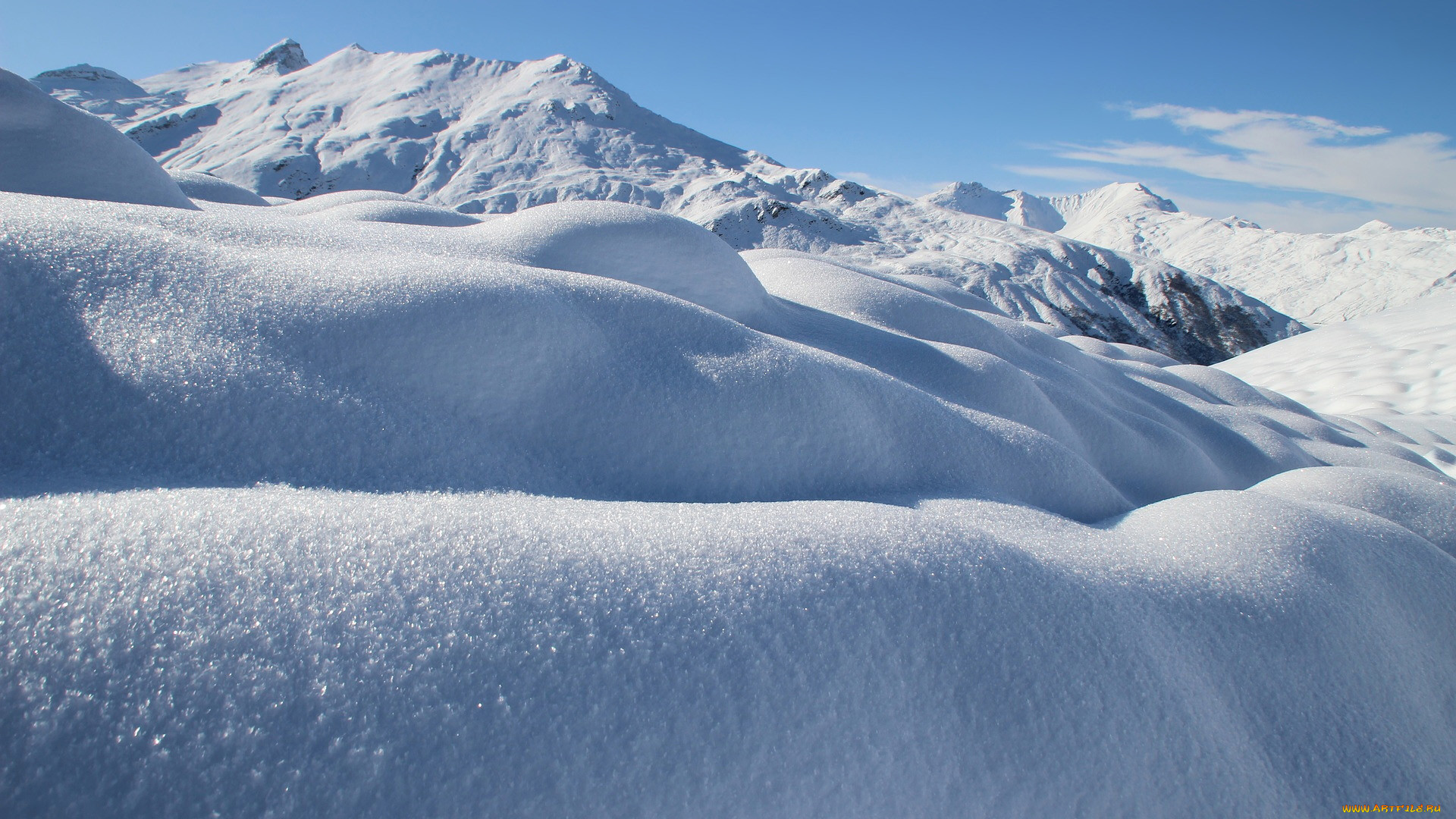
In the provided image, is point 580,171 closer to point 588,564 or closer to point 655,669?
point 588,564

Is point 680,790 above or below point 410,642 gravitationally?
below

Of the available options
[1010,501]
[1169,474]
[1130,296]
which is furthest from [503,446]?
[1130,296]

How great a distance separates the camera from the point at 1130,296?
27.3 metres

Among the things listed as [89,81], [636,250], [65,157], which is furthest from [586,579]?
[89,81]

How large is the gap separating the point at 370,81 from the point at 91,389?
43.3 meters

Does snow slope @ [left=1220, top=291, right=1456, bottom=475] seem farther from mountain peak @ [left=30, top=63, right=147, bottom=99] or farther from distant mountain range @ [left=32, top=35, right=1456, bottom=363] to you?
mountain peak @ [left=30, top=63, right=147, bottom=99]

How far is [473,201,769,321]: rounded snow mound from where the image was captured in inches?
118

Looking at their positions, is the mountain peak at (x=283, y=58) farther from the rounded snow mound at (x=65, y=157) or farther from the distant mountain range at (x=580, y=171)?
the rounded snow mound at (x=65, y=157)

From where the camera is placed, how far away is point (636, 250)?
3.19m

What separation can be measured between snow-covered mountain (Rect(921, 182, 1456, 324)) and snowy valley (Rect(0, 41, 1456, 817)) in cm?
5091

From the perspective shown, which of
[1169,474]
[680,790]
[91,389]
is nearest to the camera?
[680,790]

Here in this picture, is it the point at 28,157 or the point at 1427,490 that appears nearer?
the point at 1427,490

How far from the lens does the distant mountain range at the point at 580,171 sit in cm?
2419

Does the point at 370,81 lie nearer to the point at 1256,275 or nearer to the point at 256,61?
the point at 256,61
